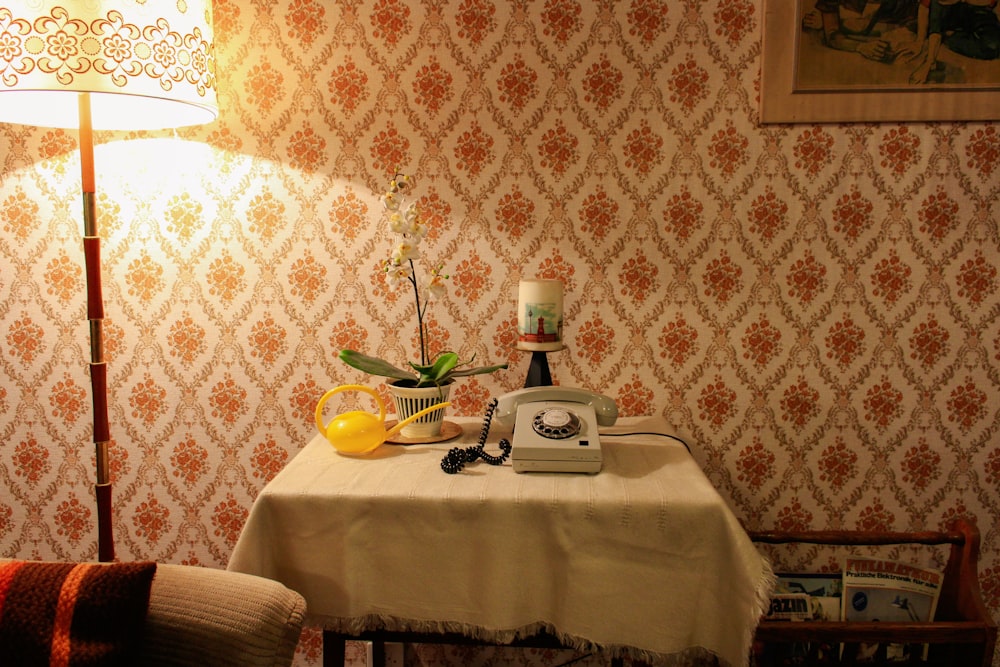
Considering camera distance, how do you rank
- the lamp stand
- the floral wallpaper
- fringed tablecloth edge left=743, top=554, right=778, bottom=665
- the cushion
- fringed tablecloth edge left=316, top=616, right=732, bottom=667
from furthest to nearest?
the floral wallpaper → the lamp stand → fringed tablecloth edge left=316, top=616, right=732, bottom=667 → fringed tablecloth edge left=743, top=554, right=778, bottom=665 → the cushion

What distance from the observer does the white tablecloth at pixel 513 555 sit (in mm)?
1237

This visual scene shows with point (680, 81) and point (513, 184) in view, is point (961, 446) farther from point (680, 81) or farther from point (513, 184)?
point (513, 184)

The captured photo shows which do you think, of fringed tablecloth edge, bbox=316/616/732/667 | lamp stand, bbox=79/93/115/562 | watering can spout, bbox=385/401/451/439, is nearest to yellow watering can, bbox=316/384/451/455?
watering can spout, bbox=385/401/451/439

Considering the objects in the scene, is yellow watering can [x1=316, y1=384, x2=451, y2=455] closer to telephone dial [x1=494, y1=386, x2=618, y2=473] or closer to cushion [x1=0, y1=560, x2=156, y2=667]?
telephone dial [x1=494, y1=386, x2=618, y2=473]

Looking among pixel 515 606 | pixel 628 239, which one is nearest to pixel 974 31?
pixel 628 239

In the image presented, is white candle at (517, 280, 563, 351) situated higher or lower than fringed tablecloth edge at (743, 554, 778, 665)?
higher

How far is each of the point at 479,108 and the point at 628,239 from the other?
1.48 ft

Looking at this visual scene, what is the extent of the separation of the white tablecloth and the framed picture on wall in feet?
2.93

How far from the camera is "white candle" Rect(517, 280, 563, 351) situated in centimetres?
150

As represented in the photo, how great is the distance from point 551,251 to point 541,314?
0.78ft

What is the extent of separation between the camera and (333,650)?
4.67 feet

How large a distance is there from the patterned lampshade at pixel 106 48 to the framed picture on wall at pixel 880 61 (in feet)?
3.84

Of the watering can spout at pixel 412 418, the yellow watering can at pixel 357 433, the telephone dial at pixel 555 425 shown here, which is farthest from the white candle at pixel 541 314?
the yellow watering can at pixel 357 433

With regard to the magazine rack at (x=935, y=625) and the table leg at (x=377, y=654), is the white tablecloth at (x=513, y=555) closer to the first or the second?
the magazine rack at (x=935, y=625)
